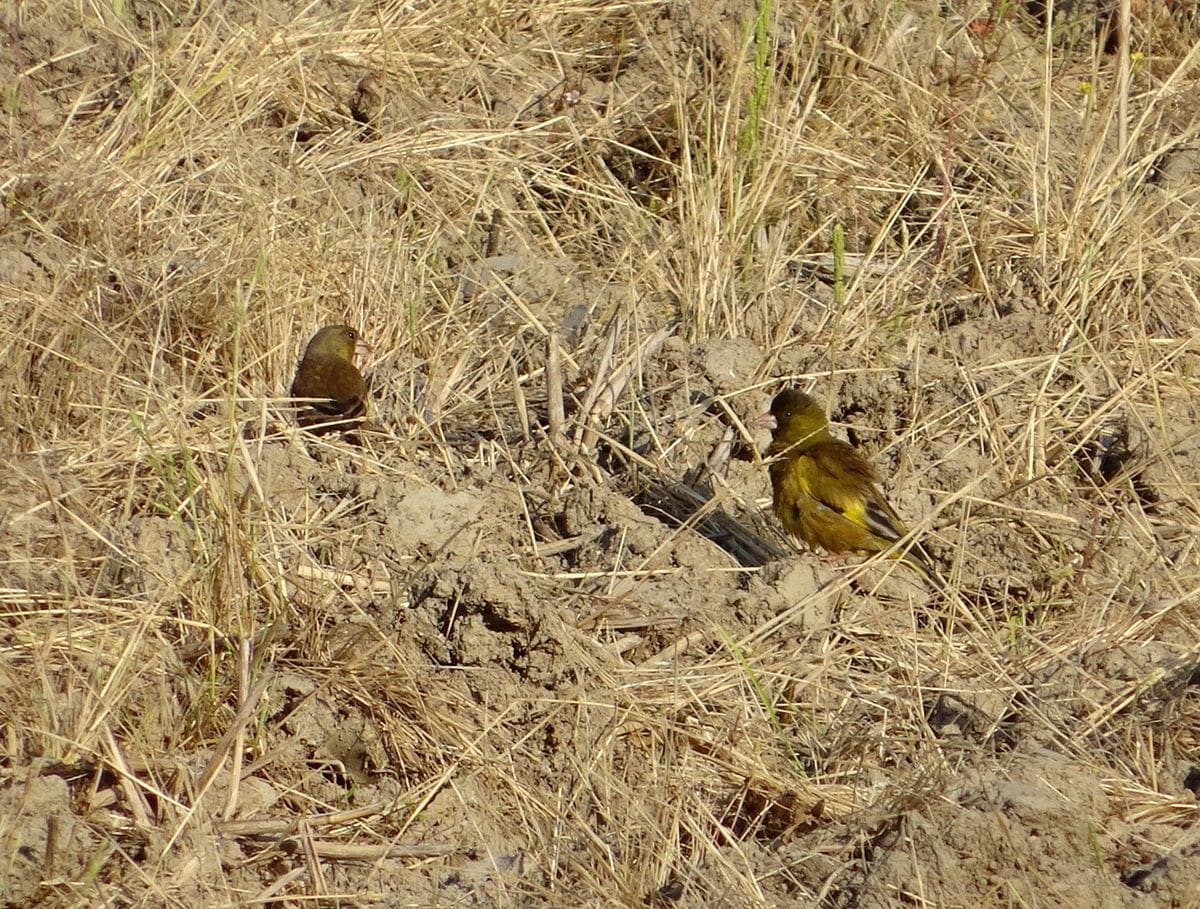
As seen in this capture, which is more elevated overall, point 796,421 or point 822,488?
point 796,421

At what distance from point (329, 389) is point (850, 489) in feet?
5.76

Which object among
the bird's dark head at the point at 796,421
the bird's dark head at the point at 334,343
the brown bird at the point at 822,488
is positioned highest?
the bird's dark head at the point at 334,343

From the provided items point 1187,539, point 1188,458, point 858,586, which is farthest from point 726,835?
point 1188,458

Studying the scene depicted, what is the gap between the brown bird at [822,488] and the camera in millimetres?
5281

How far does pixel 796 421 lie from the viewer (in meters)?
5.42

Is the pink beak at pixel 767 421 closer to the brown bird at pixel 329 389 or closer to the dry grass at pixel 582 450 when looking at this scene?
the dry grass at pixel 582 450

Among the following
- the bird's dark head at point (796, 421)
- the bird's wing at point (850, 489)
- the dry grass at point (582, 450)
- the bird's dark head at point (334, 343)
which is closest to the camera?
the dry grass at point (582, 450)

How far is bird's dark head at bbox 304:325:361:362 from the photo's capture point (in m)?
5.59

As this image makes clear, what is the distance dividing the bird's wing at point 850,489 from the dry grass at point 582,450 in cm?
11

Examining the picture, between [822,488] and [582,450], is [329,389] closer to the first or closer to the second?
[582,450]

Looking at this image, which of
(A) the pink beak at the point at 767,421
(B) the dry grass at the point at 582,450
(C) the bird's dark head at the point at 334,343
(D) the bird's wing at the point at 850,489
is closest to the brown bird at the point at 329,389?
(C) the bird's dark head at the point at 334,343

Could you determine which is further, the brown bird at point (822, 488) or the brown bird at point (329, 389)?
the brown bird at point (329, 389)

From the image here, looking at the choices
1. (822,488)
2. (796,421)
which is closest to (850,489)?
(822,488)

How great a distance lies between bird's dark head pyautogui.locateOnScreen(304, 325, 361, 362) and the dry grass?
205 millimetres
